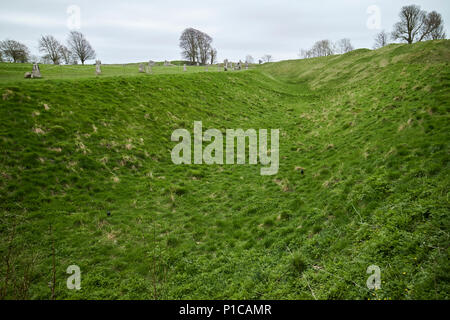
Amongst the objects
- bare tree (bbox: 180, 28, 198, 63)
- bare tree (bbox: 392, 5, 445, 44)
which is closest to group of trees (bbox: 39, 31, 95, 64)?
bare tree (bbox: 180, 28, 198, 63)

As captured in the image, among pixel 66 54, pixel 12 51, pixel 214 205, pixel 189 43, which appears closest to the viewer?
pixel 214 205

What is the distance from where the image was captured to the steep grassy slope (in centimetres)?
488

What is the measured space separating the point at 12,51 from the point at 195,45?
190 feet

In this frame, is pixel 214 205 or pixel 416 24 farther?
pixel 416 24

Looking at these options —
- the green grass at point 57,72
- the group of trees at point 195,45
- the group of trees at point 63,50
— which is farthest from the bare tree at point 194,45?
the green grass at point 57,72

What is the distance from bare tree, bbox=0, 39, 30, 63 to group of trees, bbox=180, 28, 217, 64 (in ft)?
170

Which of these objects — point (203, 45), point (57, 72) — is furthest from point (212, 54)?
point (57, 72)

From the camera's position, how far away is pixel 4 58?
53156 millimetres

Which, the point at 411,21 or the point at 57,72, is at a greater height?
the point at 411,21

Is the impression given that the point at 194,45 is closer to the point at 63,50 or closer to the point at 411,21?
the point at 63,50

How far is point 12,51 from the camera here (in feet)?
174

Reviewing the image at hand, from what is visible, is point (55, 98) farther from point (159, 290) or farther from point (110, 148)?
point (159, 290)

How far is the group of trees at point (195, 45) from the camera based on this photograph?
277 feet

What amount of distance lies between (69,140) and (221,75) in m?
24.7
